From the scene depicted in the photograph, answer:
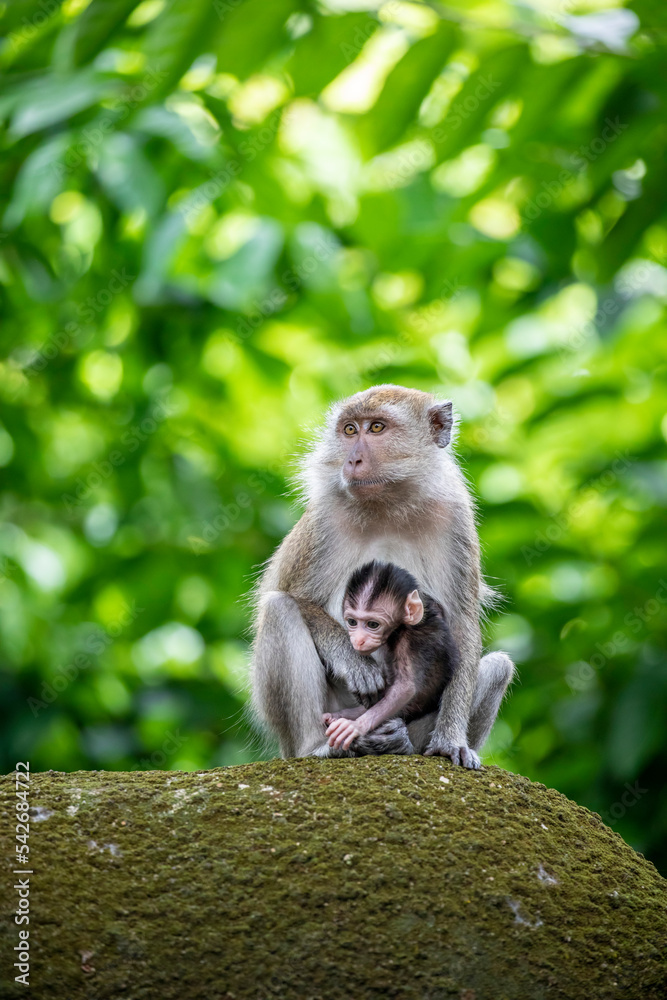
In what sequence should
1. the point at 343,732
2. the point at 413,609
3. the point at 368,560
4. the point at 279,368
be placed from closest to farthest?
the point at 343,732
the point at 413,609
the point at 368,560
the point at 279,368

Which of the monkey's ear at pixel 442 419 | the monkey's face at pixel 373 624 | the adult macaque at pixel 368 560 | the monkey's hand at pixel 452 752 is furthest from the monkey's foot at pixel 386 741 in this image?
the monkey's ear at pixel 442 419

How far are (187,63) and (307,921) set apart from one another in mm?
4613

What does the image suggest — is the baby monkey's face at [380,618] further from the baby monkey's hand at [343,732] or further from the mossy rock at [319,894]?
the mossy rock at [319,894]

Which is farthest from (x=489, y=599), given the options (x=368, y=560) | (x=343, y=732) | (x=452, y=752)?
(x=343, y=732)

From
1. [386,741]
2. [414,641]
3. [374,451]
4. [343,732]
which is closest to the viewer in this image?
[343,732]

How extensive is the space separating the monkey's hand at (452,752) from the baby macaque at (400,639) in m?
0.29

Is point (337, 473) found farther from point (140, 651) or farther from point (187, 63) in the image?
point (140, 651)

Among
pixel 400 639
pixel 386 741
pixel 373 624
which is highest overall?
pixel 373 624

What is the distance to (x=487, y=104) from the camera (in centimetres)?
662

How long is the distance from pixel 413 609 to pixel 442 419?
1.84 meters

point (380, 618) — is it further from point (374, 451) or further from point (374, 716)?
point (374, 451)

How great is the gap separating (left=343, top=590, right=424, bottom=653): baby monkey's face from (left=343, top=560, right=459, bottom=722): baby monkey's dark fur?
0.05 feet

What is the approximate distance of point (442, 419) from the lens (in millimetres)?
7781

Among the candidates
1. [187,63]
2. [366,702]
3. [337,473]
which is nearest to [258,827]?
[366,702]
